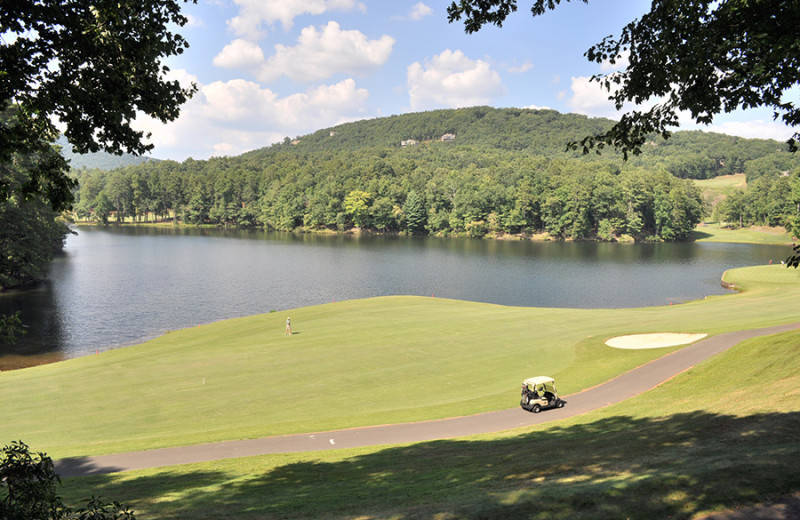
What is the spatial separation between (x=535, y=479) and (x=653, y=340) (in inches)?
1043

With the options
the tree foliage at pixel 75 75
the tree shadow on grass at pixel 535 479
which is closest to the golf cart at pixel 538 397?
the tree shadow on grass at pixel 535 479

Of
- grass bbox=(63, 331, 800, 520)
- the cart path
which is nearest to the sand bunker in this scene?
the cart path

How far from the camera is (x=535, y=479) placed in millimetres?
12070

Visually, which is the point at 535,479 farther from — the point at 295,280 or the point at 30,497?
the point at 295,280

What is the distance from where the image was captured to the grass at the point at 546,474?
9.71 m

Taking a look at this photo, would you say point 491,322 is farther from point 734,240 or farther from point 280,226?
point 280,226

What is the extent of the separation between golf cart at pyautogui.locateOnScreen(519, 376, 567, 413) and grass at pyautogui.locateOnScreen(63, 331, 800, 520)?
2046 mm

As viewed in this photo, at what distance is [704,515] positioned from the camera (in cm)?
882

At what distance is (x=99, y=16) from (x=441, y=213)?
509 ft

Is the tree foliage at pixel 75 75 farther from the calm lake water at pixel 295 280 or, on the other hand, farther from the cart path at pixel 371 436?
the calm lake water at pixel 295 280

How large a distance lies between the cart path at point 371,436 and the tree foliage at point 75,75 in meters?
11.0

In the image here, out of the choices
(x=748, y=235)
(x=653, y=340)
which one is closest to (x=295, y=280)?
(x=653, y=340)

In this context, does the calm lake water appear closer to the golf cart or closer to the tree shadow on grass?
the tree shadow on grass

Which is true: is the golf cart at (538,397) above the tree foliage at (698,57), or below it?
below
